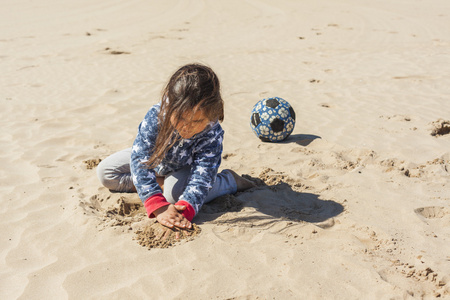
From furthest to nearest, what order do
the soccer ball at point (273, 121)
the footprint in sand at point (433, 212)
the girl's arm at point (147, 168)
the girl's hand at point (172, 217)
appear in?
the soccer ball at point (273, 121), the footprint in sand at point (433, 212), the girl's arm at point (147, 168), the girl's hand at point (172, 217)

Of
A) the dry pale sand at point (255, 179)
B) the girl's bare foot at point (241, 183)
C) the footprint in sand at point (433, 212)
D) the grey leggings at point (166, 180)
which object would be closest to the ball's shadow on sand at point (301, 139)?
the dry pale sand at point (255, 179)

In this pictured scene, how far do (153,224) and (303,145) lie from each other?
204 centimetres

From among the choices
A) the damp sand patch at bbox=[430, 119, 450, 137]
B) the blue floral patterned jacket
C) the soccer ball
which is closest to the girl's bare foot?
the blue floral patterned jacket

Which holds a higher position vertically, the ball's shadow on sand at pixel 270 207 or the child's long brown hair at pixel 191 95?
the child's long brown hair at pixel 191 95

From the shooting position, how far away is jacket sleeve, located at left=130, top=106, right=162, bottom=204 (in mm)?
2783

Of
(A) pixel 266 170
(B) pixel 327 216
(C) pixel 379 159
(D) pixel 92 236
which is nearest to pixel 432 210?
(B) pixel 327 216

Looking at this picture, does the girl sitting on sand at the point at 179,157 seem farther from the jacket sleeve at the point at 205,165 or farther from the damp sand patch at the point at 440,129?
the damp sand patch at the point at 440,129

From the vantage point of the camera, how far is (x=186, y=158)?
300 centimetres

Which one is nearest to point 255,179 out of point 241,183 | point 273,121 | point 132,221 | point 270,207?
point 241,183

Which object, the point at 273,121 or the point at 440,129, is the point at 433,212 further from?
the point at 440,129

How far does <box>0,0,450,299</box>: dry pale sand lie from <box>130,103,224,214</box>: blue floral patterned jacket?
0.62ft

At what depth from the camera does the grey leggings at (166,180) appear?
2998mm

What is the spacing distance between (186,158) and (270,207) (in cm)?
65

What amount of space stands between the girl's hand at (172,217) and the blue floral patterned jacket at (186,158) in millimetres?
87
